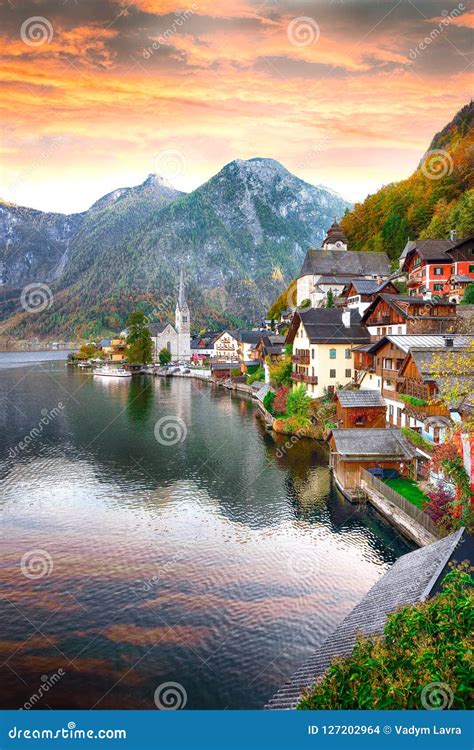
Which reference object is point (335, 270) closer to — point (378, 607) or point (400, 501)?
point (400, 501)

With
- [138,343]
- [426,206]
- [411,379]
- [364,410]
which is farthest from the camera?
[138,343]

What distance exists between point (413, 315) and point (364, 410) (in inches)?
468

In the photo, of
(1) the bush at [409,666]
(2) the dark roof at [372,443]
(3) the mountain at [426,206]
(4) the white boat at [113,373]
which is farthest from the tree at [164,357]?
(1) the bush at [409,666]

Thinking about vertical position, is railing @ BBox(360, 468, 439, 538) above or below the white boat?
below

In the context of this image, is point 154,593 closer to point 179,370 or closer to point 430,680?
point 430,680

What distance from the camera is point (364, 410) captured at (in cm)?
4050

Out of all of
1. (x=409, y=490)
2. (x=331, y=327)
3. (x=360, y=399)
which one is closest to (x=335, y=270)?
(x=331, y=327)

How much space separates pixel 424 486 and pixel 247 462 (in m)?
15.6

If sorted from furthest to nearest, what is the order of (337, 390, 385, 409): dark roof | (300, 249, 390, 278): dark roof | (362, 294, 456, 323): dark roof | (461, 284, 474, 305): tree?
1. (300, 249, 390, 278): dark roof
2. (461, 284, 474, 305): tree
3. (362, 294, 456, 323): dark roof
4. (337, 390, 385, 409): dark roof

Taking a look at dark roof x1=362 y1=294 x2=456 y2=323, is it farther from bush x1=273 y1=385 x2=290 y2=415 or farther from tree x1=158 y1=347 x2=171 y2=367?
tree x1=158 y1=347 x2=171 y2=367

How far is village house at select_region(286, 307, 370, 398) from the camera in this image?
5144 cm

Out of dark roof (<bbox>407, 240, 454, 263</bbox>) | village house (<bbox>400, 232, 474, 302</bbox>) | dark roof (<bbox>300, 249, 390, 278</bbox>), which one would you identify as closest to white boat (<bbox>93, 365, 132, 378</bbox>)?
dark roof (<bbox>300, 249, 390, 278</bbox>)

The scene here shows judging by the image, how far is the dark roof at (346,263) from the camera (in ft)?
305

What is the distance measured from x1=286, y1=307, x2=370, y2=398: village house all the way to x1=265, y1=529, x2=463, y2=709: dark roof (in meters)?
34.7
